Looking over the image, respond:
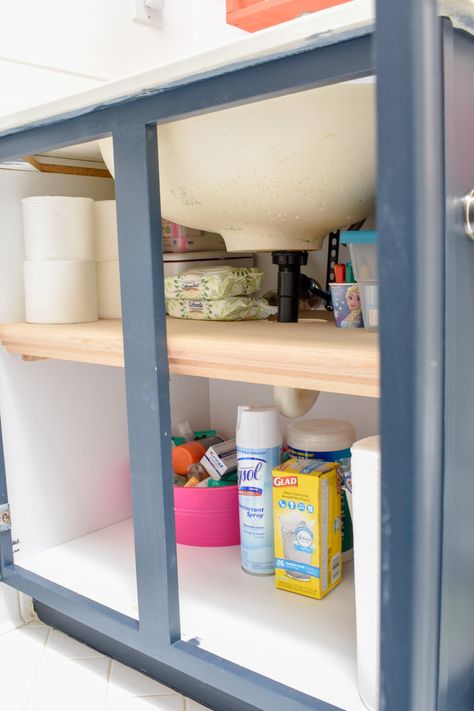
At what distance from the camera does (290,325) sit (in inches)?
39.9

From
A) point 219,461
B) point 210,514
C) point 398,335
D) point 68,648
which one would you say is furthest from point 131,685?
point 398,335

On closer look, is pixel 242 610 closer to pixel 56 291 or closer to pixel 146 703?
pixel 146 703

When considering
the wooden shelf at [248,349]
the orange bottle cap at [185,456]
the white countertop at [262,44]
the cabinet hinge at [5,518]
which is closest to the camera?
the white countertop at [262,44]

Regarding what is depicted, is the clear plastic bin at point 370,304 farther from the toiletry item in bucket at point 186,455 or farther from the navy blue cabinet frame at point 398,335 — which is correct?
the toiletry item in bucket at point 186,455

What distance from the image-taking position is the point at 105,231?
121 cm

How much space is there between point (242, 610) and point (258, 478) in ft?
0.62

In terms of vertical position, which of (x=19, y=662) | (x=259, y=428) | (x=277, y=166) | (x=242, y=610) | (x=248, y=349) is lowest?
(x=19, y=662)

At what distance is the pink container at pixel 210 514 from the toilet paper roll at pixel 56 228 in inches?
17.4

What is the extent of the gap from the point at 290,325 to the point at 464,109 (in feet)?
1.65

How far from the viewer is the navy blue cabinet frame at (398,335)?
44 centimetres

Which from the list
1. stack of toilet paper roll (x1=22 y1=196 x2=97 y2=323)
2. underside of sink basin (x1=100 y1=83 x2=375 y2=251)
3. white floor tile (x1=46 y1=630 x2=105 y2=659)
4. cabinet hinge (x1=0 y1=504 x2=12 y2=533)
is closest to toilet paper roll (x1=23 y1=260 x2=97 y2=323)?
stack of toilet paper roll (x1=22 y1=196 x2=97 y2=323)

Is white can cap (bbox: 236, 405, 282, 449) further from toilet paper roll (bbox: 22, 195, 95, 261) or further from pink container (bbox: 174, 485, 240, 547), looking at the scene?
toilet paper roll (bbox: 22, 195, 95, 261)

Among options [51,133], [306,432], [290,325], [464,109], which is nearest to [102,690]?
[306,432]

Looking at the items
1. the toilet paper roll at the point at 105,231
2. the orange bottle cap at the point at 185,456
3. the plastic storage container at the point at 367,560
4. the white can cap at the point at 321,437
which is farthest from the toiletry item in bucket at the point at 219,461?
the plastic storage container at the point at 367,560
